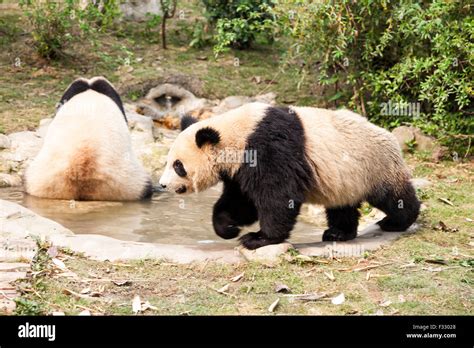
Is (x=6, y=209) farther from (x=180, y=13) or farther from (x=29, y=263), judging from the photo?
(x=180, y=13)

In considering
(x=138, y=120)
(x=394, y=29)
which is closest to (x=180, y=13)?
(x=138, y=120)

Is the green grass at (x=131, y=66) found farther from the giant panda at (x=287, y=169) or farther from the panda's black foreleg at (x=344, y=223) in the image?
the panda's black foreleg at (x=344, y=223)

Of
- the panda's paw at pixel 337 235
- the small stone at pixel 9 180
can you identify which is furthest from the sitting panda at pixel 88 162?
the panda's paw at pixel 337 235

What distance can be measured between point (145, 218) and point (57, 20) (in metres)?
5.41

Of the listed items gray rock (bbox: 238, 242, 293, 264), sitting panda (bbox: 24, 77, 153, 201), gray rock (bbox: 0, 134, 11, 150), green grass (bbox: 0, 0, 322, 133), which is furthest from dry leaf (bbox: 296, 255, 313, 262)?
green grass (bbox: 0, 0, 322, 133)

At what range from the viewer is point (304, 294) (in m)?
5.07

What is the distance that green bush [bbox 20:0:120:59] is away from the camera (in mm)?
11688

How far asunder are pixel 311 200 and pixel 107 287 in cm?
210

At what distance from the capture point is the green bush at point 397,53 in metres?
9.14

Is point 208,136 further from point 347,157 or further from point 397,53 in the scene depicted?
point 397,53

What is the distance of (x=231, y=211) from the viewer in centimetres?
642

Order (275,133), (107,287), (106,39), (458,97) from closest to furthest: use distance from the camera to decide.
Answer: (107,287)
(275,133)
(458,97)
(106,39)

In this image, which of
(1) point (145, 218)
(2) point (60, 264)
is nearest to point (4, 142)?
(1) point (145, 218)

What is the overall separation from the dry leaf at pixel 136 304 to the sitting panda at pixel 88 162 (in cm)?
361
